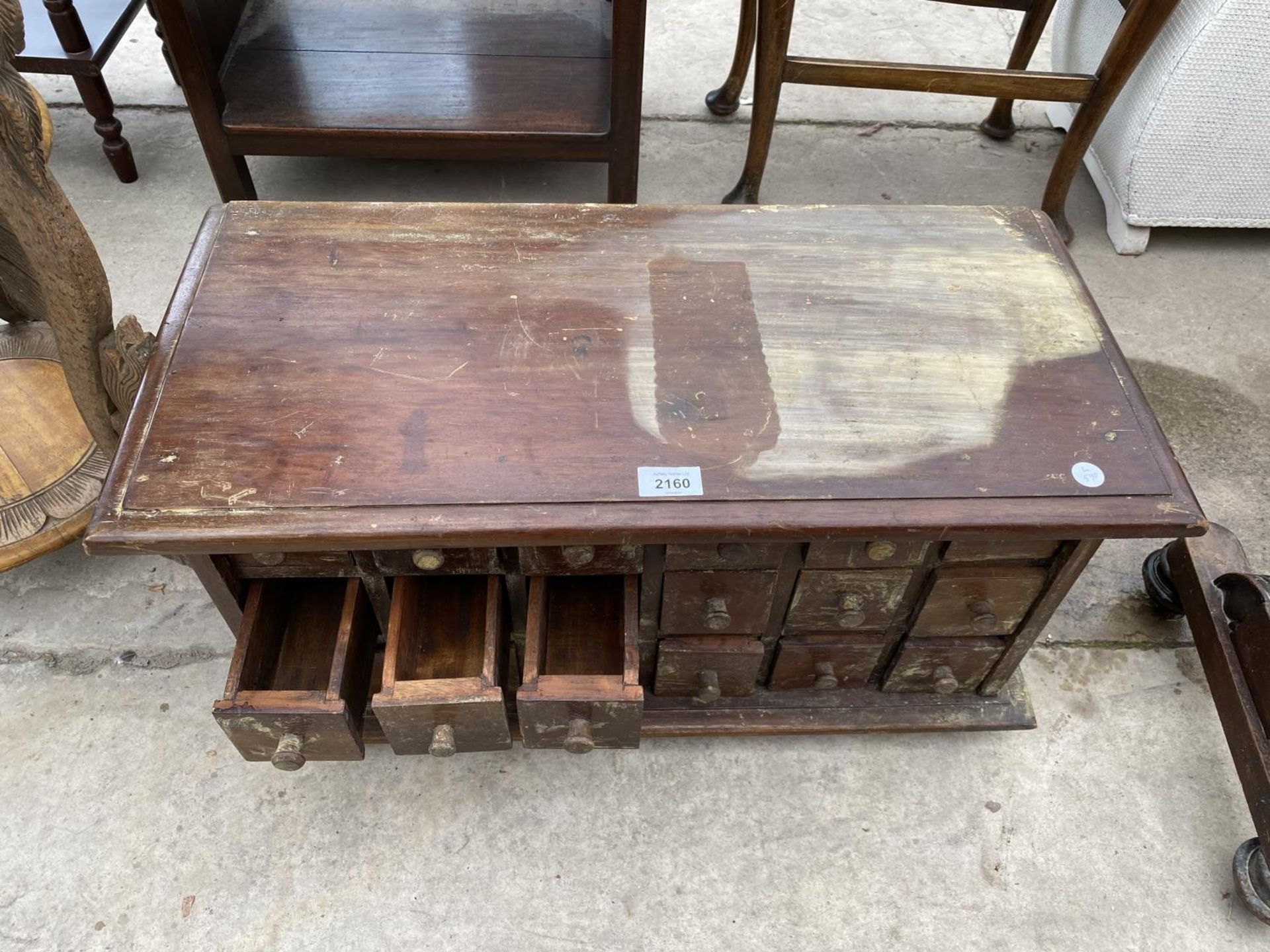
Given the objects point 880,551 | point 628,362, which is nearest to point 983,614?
point 880,551

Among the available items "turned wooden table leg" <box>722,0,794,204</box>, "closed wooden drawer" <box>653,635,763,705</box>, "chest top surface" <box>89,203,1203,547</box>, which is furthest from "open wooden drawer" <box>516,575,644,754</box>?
"turned wooden table leg" <box>722,0,794,204</box>

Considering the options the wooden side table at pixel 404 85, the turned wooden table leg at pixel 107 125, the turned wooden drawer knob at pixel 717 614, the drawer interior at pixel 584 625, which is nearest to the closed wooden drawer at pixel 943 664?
the turned wooden drawer knob at pixel 717 614

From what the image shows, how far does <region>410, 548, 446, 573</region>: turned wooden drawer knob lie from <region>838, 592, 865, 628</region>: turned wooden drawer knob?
24.8 inches

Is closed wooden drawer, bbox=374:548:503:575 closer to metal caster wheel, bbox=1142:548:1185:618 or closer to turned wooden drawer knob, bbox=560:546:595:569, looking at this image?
turned wooden drawer knob, bbox=560:546:595:569

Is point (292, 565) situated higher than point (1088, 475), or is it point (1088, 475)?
point (1088, 475)

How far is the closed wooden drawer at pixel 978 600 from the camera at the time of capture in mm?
1351

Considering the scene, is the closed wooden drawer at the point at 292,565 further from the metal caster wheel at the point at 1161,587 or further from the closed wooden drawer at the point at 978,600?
the metal caster wheel at the point at 1161,587

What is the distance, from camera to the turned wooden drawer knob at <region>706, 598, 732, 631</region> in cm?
135

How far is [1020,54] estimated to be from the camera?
9.00 ft

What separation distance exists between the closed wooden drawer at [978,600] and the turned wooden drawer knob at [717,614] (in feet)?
1.08

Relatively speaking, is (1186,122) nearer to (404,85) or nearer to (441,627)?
(404,85)

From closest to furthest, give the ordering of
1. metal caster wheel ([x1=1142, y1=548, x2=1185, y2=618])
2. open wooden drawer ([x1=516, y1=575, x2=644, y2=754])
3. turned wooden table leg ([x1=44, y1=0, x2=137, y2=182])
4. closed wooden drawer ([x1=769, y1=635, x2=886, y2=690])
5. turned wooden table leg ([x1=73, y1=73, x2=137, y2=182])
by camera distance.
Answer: open wooden drawer ([x1=516, y1=575, x2=644, y2=754]), closed wooden drawer ([x1=769, y1=635, x2=886, y2=690]), metal caster wheel ([x1=1142, y1=548, x2=1185, y2=618]), turned wooden table leg ([x1=44, y1=0, x2=137, y2=182]), turned wooden table leg ([x1=73, y1=73, x2=137, y2=182])

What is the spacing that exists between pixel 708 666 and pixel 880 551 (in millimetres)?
405

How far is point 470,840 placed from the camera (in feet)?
Answer: 5.13
